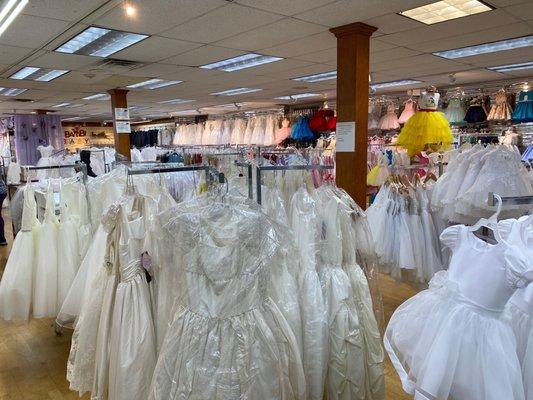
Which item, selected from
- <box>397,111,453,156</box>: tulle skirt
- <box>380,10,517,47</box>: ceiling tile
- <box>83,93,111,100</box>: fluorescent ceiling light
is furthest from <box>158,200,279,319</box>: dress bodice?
<box>83,93,111,100</box>: fluorescent ceiling light

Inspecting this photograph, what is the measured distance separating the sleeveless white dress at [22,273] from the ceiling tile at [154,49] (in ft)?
5.96

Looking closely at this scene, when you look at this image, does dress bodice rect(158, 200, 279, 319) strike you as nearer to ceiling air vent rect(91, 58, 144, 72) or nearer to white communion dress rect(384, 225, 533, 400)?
white communion dress rect(384, 225, 533, 400)

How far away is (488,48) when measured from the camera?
4.51 meters

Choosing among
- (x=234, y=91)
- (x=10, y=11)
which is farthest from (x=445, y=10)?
(x=234, y=91)

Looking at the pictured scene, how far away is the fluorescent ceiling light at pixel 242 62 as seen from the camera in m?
4.72

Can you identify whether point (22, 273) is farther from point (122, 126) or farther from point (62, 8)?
point (122, 126)

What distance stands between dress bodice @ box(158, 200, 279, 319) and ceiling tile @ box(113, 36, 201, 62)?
265 centimetres

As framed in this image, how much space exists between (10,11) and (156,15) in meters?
0.99

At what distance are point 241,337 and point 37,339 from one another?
9.00 feet

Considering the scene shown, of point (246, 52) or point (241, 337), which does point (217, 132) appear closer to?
point (246, 52)

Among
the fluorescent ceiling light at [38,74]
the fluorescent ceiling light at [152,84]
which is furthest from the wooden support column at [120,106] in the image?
the fluorescent ceiling light at [38,74]

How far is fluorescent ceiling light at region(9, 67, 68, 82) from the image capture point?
5.18 m

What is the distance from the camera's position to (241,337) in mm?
1596

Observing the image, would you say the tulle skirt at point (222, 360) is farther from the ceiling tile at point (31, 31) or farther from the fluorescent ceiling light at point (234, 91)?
the fluorescent ceiling light at point (234, 91)
